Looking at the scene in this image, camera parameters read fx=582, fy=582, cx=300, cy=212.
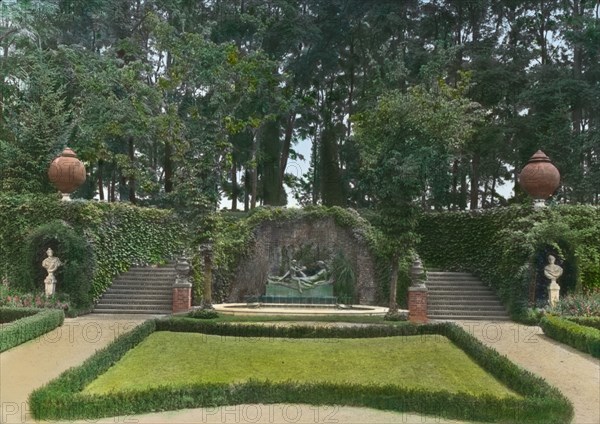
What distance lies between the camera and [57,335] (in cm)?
1358

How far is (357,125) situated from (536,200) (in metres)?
12.0

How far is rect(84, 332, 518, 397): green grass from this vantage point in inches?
373

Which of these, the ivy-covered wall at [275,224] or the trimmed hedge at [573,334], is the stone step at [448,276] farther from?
the trimmed hedge at [573,334]

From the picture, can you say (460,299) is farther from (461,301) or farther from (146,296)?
(146,296)

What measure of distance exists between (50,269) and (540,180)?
15.7 m

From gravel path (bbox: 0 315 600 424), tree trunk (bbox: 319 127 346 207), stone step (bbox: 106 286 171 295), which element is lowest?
gravel path (bbox: 0 315 600 424)

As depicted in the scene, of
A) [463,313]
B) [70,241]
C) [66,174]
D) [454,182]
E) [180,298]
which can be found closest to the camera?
[70,241]

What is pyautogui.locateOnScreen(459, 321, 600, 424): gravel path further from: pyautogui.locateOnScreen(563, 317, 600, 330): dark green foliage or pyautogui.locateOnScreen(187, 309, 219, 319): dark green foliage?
pyautogui.locateOnScreen(187, 309, 219, 319): dark green foliage

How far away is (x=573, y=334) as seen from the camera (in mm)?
12125

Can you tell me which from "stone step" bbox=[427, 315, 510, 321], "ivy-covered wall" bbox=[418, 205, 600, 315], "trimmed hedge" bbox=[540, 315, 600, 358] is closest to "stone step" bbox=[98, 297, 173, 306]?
"stone step" bbox=[427, 315, 510, 321]

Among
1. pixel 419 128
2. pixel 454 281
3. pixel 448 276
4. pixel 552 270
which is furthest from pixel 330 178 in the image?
pixel 552 270

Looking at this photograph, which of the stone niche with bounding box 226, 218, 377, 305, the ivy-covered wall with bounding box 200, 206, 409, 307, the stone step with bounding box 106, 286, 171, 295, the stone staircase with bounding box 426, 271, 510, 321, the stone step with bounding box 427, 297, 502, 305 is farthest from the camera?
the stone niche with bounding box 226, 218, 377, 305

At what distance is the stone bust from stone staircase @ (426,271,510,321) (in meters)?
2.02

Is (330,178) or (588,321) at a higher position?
(330,178)
